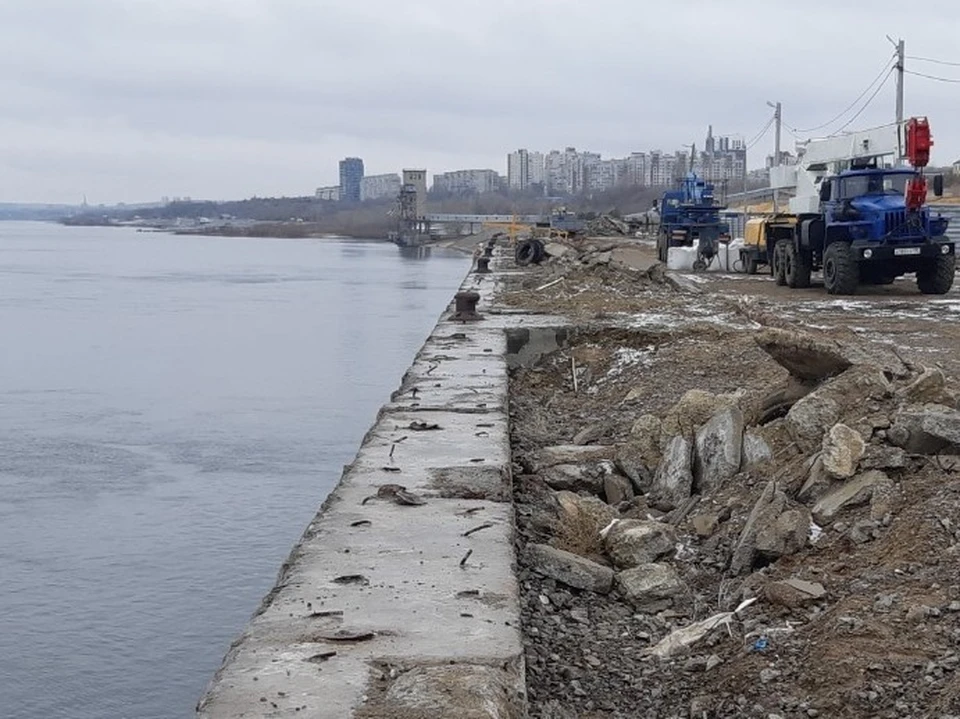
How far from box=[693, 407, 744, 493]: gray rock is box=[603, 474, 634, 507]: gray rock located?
0.46 meters

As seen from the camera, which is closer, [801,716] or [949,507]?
[801,716]

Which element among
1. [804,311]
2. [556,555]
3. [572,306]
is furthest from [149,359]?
[556,555]

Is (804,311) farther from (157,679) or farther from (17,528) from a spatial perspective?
(157,679)

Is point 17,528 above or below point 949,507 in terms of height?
below

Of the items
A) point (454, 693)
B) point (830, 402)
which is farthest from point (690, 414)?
point (454, 693)

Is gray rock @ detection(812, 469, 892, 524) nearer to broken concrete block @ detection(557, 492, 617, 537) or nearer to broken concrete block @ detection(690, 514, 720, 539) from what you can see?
broken concrete block @ detection(690, 514, 720, 539)

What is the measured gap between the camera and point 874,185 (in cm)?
1903

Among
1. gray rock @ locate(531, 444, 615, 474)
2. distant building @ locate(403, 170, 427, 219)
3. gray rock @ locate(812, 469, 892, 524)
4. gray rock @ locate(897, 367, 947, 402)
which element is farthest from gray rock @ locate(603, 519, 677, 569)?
distant building @ locate(403, 170, 427, 219)

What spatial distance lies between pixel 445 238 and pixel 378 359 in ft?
286

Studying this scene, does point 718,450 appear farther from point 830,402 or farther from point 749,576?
point 749,576

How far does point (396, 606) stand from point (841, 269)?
15137 millimetres

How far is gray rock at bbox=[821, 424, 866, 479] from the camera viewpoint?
6031 mm

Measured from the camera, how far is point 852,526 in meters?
5.44

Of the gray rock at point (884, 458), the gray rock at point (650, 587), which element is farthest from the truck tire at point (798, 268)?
the gray rock at point (650, 587)
